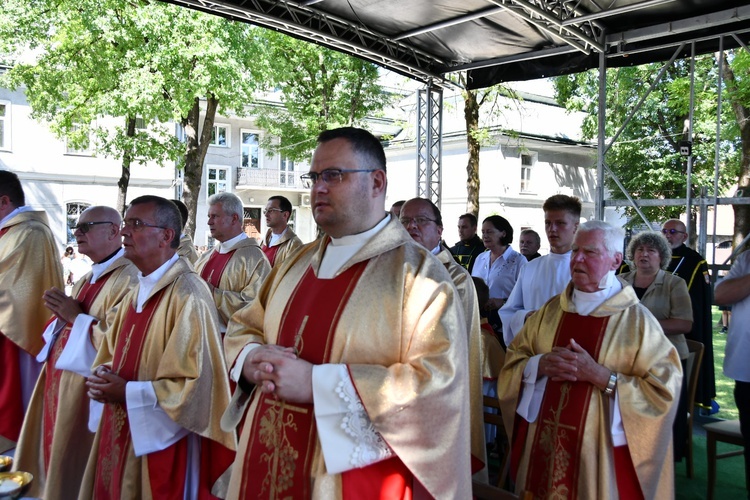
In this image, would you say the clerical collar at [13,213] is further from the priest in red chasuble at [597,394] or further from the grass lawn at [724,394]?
the grass lawn at [724,394]

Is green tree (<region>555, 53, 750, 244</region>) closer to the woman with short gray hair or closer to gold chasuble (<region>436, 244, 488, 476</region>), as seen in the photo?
the woman with short gray hair

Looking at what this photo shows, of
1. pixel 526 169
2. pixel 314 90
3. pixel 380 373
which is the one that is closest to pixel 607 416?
pixel 380 373

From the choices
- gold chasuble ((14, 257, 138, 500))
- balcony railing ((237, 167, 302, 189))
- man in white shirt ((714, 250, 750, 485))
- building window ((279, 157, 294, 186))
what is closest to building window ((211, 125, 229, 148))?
balcony railing ((237, 167, 302, 189))

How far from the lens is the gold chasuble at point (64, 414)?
3900mm

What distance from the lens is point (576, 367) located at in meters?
3.09

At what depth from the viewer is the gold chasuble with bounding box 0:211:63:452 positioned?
182 inches

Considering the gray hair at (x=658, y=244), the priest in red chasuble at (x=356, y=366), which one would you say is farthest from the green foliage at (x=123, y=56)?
the priest in red chasuble at (x=356, y=366)

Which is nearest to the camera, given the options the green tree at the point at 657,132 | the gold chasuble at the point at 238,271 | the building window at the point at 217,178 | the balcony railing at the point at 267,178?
the gold chasuble at the point at 238,271

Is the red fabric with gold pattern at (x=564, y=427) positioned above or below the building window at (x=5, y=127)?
below

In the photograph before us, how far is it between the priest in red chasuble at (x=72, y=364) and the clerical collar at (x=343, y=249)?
75.9 inches

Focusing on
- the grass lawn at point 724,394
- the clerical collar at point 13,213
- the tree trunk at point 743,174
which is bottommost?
the grass lawn at point 724,394

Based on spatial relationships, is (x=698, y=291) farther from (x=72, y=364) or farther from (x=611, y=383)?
(x=72, y=364)

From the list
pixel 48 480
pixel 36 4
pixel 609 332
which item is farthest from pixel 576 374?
pixel 36 4

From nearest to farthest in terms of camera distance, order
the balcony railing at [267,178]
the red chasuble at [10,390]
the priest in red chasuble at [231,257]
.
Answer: the red chasuble at [10,390]
the priest in red chasuble at [231,257]
the balcony railing at [267,178]
